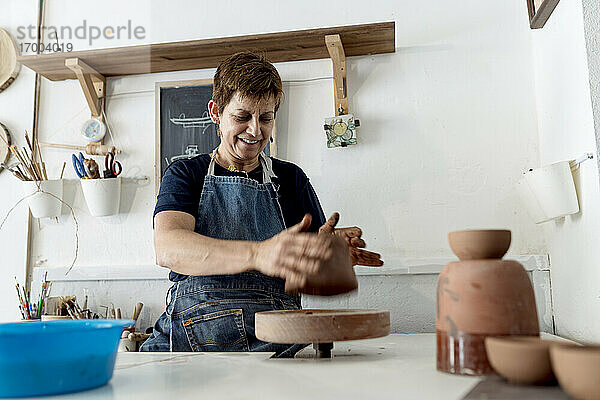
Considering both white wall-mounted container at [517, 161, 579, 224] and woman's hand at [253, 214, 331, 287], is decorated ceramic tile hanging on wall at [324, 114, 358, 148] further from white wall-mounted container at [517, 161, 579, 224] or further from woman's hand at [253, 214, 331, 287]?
woman's hand at [253, 214, 331, 287]

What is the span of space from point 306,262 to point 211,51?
52.7 inches

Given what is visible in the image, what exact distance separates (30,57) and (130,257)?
0.87 meters

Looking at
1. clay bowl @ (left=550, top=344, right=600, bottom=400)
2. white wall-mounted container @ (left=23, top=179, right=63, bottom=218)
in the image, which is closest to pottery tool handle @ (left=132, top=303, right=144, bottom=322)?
white wall-mounted container @ (left=23, top=179, right=63, bottom=218)

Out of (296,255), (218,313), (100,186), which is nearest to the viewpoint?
(296,255)

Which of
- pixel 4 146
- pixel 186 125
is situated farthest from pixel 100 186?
pixel 4 146

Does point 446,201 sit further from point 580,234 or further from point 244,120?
point 244,120

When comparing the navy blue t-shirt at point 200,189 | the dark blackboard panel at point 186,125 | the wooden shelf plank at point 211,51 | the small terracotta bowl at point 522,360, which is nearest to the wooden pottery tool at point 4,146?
the wooden shelf plank at point 211,51

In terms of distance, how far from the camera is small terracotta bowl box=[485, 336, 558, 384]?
80 cm

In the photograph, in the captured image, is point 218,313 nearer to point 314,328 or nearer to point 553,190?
point 314,328

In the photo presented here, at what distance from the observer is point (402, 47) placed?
7.41 feet

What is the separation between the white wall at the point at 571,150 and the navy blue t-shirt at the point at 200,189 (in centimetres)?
76

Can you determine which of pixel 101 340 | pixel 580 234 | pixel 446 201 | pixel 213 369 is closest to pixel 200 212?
pixel 213 369

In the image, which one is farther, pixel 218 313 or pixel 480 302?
pixel 218 313

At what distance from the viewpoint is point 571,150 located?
1662mm
